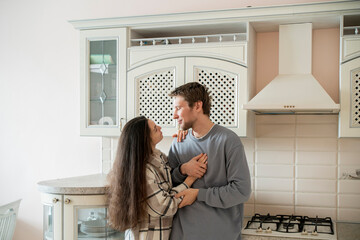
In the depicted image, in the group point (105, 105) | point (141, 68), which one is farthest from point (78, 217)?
point (141, 68)

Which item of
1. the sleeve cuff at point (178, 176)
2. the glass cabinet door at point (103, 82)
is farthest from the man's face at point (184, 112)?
the glass cabinet door at point (103, 82)

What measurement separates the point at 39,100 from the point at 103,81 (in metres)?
0.88

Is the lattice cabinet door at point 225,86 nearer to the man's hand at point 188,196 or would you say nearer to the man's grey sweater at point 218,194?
the man's grey sweater at point 218,194

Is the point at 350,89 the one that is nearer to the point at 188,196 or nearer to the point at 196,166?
the point at 196,166

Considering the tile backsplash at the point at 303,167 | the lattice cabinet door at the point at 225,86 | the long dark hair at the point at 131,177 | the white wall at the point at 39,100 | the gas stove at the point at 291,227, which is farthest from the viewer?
the white wall at the point at 39,100

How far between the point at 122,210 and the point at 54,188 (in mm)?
610

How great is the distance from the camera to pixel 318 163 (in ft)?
9.45

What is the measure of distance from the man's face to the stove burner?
79 cm

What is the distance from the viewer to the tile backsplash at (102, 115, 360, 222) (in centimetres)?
283

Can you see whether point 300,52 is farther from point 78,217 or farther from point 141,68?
point 78,217

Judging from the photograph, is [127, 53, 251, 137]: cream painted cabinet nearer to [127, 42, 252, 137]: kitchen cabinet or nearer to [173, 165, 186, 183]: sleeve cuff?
[127, 42, 252, 137]: kitchen cabinet

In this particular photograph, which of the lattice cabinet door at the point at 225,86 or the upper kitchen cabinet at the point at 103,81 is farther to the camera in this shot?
the upper kitchen cabinet at the point at 103,81

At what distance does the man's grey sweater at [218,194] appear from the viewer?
2094 millimetres

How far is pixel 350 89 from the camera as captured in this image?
2.54m
